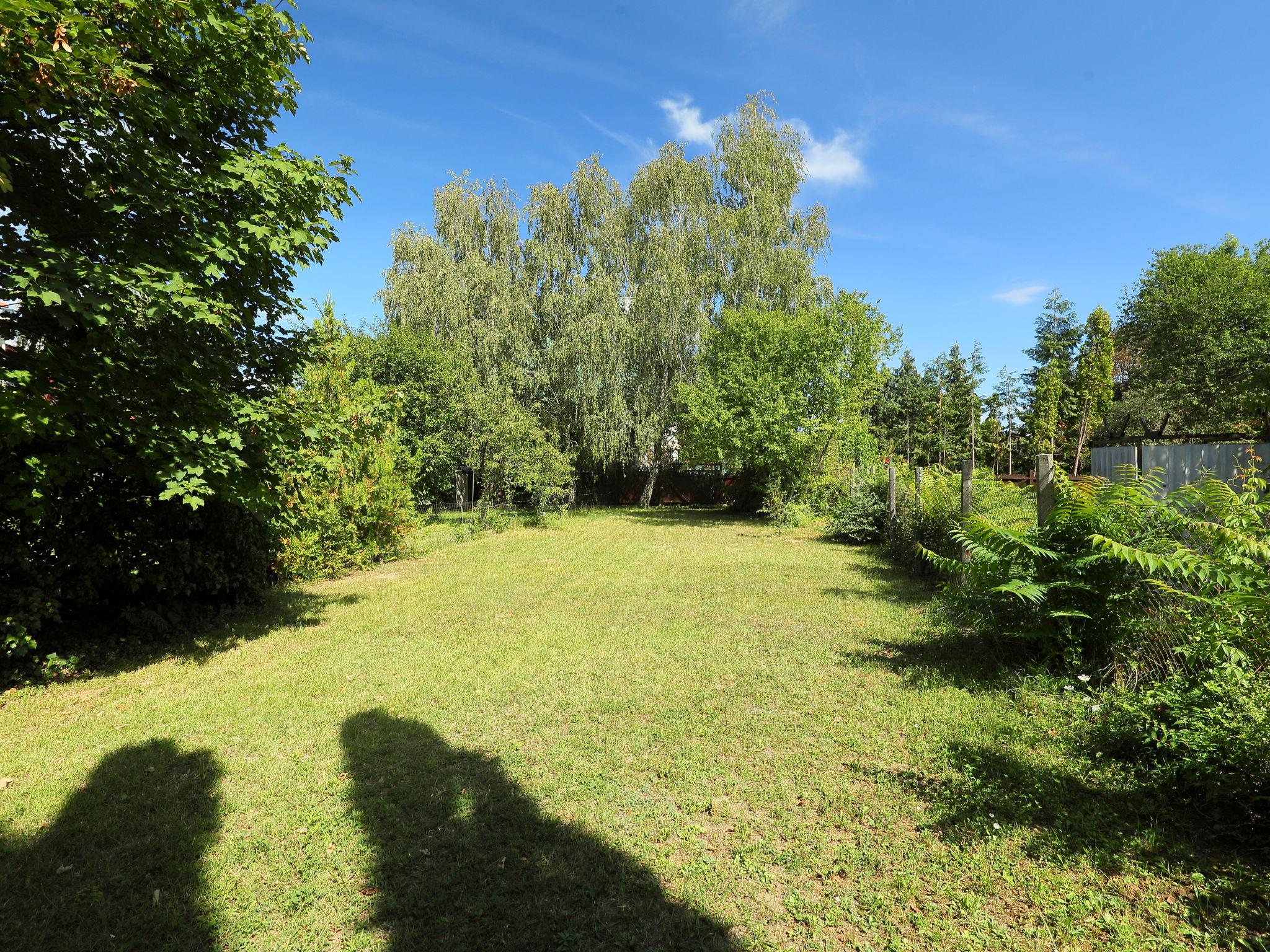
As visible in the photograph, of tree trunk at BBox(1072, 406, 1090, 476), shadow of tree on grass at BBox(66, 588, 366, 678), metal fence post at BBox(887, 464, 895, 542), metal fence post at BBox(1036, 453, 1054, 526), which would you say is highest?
tree trunk at BBox(1072, 406, 1090, 476)

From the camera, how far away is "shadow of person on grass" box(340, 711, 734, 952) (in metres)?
2.43

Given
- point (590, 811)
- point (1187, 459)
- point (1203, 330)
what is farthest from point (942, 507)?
point (1203, 330)

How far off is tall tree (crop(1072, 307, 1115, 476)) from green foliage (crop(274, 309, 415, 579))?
40984mm

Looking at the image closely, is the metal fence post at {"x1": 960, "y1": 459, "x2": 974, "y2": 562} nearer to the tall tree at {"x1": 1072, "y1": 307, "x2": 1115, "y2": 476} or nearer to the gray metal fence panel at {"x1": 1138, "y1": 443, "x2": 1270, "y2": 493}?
the gray metal fence panel at {"x1": 1138, "y1": 443, "x2": 1270, "y2": 493}

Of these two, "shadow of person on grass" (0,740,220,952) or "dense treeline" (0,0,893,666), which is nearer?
"shadow of person on grass" (0,740,220,952)

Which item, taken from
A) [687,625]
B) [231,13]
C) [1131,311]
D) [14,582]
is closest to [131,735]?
[14,582]

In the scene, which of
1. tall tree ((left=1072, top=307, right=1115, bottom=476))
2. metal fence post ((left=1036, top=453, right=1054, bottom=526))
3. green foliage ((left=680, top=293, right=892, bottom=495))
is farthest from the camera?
tall tree ((left=1072, top=307, right=1115, bottom=476))

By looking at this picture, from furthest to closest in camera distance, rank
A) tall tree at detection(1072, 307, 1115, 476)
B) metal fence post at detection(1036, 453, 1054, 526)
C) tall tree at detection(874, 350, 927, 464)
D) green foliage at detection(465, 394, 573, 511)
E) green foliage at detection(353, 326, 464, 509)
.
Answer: tall tree at detection(874, 350, 927, 464)
tall tree at detection(1072, 307, 1115, 476)
green foliage at detection(353, 326, 464, 509)
green foliage at detection(465, 394, 573, 511)
metal fence post at detection(1036, 453, 1054, 526)

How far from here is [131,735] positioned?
434 cm

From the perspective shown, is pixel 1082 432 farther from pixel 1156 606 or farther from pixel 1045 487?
pixel 1156 606

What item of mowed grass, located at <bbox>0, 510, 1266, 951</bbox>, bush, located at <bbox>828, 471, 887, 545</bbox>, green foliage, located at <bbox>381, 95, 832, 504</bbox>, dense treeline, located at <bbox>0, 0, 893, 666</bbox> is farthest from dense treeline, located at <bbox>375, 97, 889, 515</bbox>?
mowed grass, located at <bbox>0, 510, 1266, 951</bbox>

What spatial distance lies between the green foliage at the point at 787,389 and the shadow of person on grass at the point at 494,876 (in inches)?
633

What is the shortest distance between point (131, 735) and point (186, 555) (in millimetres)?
2833

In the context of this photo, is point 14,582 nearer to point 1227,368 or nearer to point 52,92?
point 52,92
